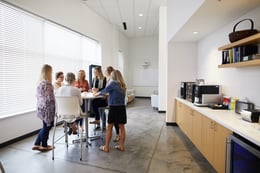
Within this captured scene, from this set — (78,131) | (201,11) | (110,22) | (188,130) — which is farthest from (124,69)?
(201,11)

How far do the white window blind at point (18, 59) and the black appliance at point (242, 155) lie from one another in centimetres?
395

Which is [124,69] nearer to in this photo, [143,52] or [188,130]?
[143,52]

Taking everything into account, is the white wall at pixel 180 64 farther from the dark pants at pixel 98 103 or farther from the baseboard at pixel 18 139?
the baseboard at pixel 18 139

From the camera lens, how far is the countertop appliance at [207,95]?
126 inches

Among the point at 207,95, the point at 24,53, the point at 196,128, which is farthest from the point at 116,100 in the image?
the point at 24,53

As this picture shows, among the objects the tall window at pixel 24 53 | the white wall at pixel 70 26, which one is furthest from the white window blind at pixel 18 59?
the white wall at pixel 70 26

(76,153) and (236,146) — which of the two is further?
(76,153)

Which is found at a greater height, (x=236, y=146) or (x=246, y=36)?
(x=246, y=36)

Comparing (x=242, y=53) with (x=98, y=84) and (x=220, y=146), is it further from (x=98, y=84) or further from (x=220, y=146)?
(x=98, y=84)

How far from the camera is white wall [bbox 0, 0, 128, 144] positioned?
3605 mm

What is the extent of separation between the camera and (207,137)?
252 cm

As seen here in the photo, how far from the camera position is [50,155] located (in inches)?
121

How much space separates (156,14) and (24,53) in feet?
16.9

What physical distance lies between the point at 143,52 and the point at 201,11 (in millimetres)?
8794
